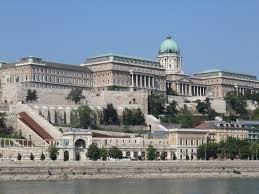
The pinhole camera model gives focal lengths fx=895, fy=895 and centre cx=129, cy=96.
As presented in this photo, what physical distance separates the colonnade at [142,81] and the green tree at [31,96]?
95.2 ft

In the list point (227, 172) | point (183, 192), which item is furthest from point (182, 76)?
point (183, 192)

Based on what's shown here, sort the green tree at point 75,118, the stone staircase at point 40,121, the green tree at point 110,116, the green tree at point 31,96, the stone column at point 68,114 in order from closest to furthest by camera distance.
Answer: the stone staircase at point 40,121, the green tree at point 75,118, the stone column at point 68,114, the green tree at point 110,116, the green tree at point 31,96

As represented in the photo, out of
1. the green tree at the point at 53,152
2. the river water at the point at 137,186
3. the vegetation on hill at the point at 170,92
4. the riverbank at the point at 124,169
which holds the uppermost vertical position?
the vegetation on hill at the point at 170,92

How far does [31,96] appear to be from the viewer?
127312mm

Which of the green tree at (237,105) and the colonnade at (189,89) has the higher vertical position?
the colonnade at (189,89)

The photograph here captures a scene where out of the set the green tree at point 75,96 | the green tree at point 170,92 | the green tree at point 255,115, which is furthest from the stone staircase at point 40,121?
the green tree at point 170,92

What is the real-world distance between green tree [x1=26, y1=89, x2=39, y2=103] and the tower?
4934cm

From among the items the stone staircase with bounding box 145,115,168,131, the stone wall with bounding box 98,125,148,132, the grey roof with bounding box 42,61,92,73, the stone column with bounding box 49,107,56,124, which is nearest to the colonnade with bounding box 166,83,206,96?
the grey roof with bounding box 42,61,92,73

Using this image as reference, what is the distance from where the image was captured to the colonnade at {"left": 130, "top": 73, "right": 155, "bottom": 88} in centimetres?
15475

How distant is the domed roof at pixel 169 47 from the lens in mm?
178375

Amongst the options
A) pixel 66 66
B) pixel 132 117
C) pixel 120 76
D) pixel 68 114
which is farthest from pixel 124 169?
pixel 120 76

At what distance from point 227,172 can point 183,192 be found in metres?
26.5

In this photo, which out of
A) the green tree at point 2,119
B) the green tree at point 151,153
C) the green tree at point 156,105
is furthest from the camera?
the green tree at point 156,105

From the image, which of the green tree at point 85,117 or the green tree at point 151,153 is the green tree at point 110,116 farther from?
the green tree at point 151,153
